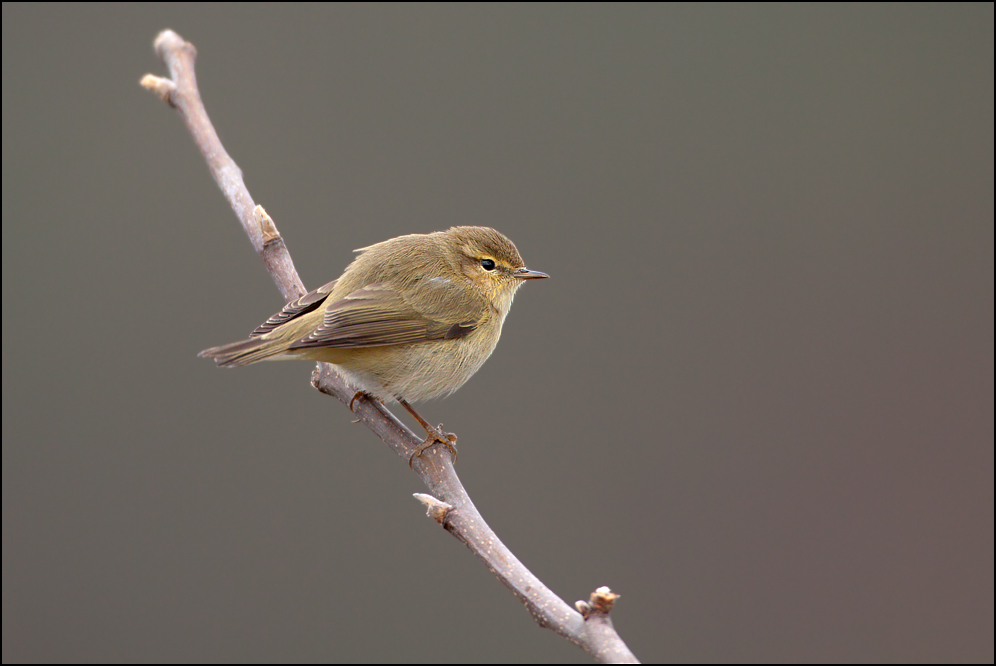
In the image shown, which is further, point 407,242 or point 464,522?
point 407,242

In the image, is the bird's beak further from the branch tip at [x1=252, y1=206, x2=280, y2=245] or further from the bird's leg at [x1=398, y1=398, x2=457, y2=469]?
the branch tip at [x1=252, y1=206, x2=280, y2=245]

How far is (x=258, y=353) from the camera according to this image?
230 cm

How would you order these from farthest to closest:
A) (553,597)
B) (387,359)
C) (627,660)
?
(387,359), (553,597), (627,660)

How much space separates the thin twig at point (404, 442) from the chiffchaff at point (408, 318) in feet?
0.33

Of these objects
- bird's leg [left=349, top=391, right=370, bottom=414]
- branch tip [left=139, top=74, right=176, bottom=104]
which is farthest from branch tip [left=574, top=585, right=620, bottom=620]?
branch tip [left=139, top=74, right=176, bottom=104]

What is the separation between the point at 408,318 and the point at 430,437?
0.44 m

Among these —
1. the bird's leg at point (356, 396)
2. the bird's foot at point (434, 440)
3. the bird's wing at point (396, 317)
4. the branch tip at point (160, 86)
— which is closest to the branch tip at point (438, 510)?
the bird's foot at point (434, 440)

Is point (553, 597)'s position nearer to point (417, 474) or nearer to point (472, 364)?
point (417, 474)

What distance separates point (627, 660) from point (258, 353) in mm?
1366

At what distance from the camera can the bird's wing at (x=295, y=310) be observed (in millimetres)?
2541

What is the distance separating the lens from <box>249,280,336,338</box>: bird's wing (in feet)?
8.34

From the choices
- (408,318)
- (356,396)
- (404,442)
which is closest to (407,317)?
(408,318)

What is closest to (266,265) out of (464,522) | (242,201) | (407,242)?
(242,201)

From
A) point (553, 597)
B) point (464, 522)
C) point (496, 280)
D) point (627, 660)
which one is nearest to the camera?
point (627, 660)
